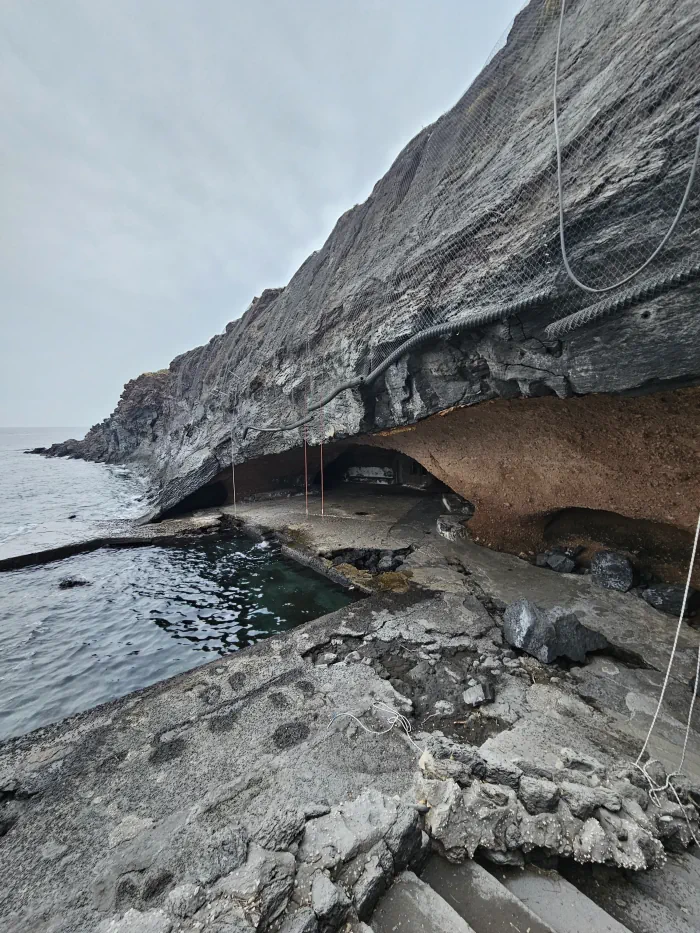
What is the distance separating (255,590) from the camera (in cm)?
706

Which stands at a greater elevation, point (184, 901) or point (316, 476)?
point (316, 476)

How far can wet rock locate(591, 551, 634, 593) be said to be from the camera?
555 centimetres

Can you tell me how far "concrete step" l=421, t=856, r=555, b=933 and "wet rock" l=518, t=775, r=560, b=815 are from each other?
1.55 feet

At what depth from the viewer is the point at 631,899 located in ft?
6.70

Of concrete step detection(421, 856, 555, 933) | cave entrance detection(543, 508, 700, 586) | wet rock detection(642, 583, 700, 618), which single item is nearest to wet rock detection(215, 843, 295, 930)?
concrete step detection(421, 856, 555, 933)

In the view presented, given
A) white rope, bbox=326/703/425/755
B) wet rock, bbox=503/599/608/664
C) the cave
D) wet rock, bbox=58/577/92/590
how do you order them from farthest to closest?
the cave, wet rock, bbox=58/577/92/590, wet rock, bbox=503/599/608/664, white rope, bbox=326/703/425/755

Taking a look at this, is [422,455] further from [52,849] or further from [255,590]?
[52,849]

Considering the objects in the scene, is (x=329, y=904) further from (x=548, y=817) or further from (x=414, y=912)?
(x=548, y=817)

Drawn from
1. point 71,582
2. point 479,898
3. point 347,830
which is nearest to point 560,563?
point 479,898

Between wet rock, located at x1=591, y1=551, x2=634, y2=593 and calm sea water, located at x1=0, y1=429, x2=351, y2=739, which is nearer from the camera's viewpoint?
calm sea water, located at x1=0, y1=429, x2=351, y2=739

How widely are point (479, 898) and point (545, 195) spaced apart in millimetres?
6226

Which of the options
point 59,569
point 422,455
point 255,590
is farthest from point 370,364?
point 59,569

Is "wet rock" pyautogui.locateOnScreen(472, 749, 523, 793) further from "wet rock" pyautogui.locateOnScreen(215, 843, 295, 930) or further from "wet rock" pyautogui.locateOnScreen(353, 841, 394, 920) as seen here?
"wet rock" pyautogui.locateOnScreen(215, 843, 295, 930)

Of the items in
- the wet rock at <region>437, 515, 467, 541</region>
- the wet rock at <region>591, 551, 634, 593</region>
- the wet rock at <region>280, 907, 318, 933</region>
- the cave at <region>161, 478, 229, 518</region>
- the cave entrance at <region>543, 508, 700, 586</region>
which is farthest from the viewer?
the cave at <region>161, 478, 229, 518</region>
